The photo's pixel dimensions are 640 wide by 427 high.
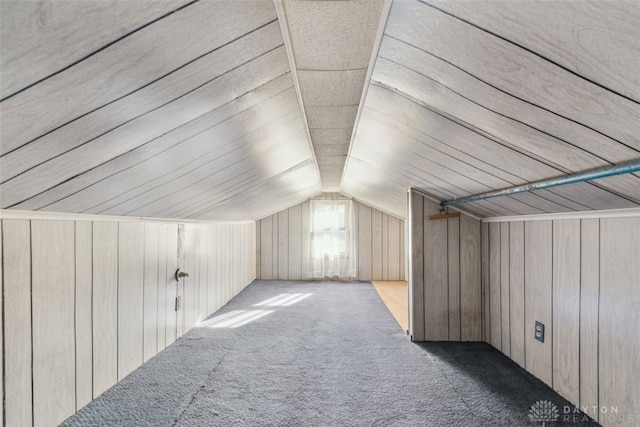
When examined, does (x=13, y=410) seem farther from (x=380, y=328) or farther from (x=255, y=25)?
(x=380, y=328)

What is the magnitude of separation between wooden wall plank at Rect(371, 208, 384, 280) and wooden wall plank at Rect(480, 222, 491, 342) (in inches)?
121

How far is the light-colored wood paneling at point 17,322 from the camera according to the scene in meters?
1.34

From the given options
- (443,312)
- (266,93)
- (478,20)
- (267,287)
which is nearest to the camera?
(478,20)

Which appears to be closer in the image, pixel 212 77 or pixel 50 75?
pixel 50 75

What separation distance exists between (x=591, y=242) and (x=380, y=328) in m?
1.95

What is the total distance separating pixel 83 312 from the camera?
1.76 meters

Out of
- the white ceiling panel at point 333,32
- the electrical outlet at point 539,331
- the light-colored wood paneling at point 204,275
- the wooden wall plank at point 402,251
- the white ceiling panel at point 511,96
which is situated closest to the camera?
the white ceiling panel at point 511,96

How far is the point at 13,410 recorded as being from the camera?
1348mm

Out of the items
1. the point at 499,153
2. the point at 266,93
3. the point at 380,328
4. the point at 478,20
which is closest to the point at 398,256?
the point at 380,328

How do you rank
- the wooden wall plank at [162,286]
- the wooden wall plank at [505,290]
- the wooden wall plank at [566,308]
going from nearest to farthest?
the wooden wall plank at [566,308] → the wooden wall plank at [505,290] → the wooden wall plank at [162,286]

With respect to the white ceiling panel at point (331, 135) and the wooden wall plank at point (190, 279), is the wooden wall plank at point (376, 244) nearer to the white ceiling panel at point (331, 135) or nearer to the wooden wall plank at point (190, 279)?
the wooden wall plank at point (190, 279)

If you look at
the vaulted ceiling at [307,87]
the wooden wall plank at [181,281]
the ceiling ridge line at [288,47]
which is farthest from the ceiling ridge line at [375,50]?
the wooden wall plank at [181,281]

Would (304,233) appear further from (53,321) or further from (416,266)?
(53,321)

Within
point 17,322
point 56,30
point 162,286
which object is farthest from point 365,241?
point 56,30
